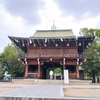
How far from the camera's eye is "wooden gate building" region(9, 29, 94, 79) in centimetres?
2239

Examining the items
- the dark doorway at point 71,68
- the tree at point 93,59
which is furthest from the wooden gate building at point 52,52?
the tree at point 93,59

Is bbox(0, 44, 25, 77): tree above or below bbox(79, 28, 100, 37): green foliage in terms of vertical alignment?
below

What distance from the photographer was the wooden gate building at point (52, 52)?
22391 millimetres

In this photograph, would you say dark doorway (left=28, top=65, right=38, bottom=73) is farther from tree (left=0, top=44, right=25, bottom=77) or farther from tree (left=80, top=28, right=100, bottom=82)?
tree (left=80, top=28, right=100, bottom=82)

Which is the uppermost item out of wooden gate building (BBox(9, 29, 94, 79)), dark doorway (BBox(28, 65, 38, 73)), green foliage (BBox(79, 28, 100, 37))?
green foliage (BBox(79, 28, 100, 37))

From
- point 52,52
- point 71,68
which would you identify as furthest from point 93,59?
point 52,52

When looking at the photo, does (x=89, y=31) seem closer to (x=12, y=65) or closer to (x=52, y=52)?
(x=52, y=52)

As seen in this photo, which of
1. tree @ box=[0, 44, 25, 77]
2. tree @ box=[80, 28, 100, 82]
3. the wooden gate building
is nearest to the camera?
the wooden gate building

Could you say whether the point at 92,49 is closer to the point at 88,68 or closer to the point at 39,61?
the point at 88,68

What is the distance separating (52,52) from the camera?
23516 mm

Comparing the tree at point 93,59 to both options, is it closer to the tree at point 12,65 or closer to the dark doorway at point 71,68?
the dark doorway at point 71,68

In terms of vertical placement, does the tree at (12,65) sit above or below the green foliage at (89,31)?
below

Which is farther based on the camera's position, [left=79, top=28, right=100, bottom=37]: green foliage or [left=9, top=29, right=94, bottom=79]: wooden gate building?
[left=79, top=28, right=100, bottom=37]: green foliage

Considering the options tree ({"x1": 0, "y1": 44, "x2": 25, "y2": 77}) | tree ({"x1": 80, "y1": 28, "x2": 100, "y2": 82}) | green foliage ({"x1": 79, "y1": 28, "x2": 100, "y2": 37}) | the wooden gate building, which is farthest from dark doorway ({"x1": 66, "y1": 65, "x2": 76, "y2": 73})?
tree ({"x1": 0, "y1": 44, "x2": 25, "y2": 77})
